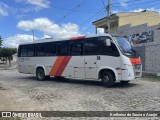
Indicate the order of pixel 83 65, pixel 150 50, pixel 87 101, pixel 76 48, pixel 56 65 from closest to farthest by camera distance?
pixel 87 101 → pixel 83 65 → pixel 76 48 → pixel 56 65 → pixel 150 50

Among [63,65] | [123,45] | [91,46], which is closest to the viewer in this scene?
[123,45]

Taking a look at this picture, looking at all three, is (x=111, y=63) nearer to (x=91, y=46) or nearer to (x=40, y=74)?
(x=91, y=46)

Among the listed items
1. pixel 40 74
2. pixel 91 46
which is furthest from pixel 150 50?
pixel 91 46

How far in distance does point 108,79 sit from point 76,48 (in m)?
3.16

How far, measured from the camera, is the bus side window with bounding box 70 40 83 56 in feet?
55.9

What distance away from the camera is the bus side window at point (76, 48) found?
1705 centimetres

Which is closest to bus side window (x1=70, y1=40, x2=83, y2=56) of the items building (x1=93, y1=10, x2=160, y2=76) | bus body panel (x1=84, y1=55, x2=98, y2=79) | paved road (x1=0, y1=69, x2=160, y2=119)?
bus body panel (x1=84, y1=55, x2=98, y2=79)

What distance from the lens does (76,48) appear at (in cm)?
1736

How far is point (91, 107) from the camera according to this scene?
1012 cm

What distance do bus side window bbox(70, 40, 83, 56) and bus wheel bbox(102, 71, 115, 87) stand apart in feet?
7.20

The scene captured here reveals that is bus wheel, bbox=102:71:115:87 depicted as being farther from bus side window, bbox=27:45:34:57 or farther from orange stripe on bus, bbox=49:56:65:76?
bus side window, bbox=27:45:34:57

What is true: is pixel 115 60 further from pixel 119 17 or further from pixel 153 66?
pixel 119 17

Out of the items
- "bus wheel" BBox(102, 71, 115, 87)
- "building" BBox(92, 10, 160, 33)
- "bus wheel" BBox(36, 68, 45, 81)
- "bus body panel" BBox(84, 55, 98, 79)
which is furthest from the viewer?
"building" BBox(92, 10, 160, 33)

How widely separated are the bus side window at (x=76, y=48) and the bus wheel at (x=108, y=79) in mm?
2193
